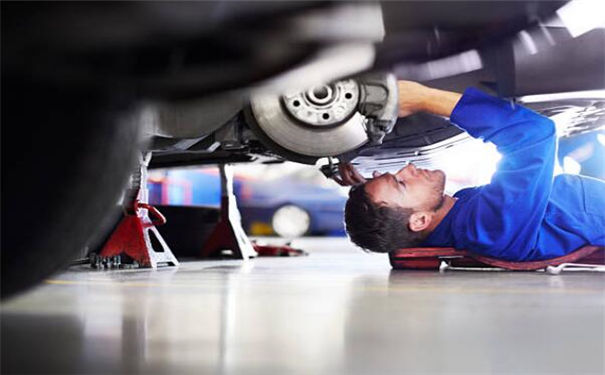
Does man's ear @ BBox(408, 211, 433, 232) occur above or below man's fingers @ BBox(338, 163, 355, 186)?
below

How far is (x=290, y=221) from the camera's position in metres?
4.30

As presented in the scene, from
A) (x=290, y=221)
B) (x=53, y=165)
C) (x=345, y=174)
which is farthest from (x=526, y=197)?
(x=290, y=221)

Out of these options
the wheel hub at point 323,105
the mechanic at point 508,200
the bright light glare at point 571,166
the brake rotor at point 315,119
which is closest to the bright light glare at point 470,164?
the mechanic at point 508,200

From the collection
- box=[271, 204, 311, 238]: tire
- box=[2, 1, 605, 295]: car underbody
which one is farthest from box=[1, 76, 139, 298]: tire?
box=[271, 204, 311, 238]: tire

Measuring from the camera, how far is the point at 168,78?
42cm

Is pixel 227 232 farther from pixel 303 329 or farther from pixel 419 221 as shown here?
pixel 303 329

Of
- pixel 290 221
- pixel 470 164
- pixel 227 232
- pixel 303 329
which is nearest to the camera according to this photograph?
pixel 303 329

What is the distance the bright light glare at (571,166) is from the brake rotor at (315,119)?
0.79m

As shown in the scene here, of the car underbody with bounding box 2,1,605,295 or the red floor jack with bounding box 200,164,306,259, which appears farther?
the red floor jack with bounding box 200,164,306,259

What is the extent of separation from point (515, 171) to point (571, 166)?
308 mm

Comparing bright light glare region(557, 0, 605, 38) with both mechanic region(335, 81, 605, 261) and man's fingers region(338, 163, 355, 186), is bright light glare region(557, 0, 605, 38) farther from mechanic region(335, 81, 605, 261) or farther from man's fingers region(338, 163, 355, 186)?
man's fingers region(338, 163, 355, 186)

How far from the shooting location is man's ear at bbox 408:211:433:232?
6.48 ft

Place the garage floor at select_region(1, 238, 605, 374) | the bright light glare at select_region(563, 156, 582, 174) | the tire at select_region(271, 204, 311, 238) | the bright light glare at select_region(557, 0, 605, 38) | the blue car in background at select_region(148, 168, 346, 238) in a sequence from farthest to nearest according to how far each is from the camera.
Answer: the tire at select_region(271, 204, 311, 238) < the blue car in background at select_region(148, 168, 346, 238) < the bright light glare at select_region(563, 156, 582, 174) < the bright light glare at select_region(557, 0, 605, 38) < the garage floor at select_region(1, 238, 605, 374)

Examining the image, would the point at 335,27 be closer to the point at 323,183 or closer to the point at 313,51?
the point at 313,51
